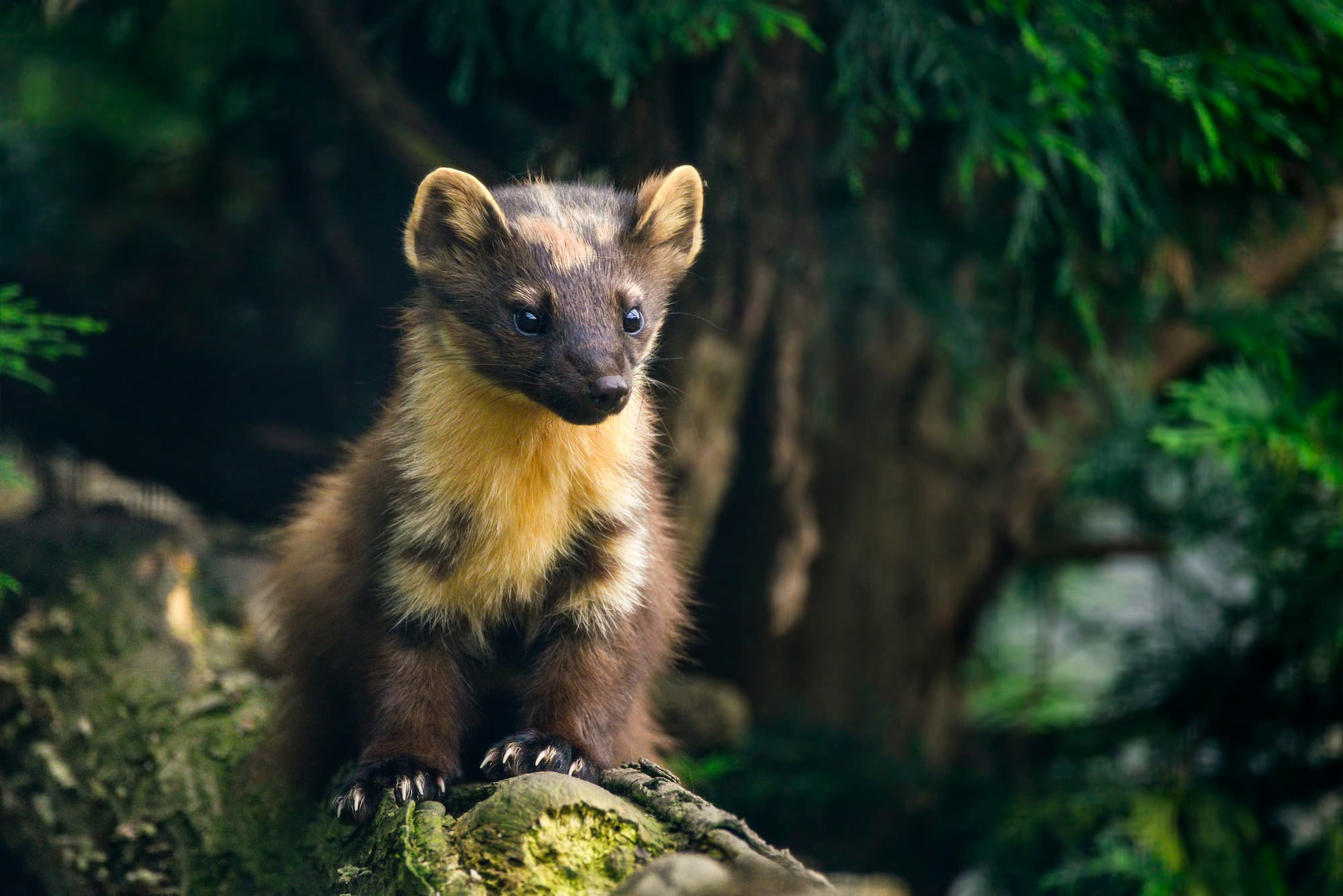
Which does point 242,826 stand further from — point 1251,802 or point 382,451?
point 1251,802

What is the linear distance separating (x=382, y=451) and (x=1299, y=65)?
315 cm

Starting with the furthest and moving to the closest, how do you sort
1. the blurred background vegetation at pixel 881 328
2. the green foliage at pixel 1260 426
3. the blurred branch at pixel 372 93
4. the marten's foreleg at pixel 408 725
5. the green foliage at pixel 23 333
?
1. the blurred branch at pixel 372 93
2. the green foliage at pixel 1260 426
3. the blurred background vegetation at pixel 881 328
4. the green foliage at pixel 23 333
5. the marten's foreleg at pixel 408 725

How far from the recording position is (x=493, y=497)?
280 cm

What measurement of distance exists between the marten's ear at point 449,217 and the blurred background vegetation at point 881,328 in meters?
0.88

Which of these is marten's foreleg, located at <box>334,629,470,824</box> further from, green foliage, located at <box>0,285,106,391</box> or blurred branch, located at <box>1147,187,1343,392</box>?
blurred branch, located at <box>1147,187,1343,392</box>

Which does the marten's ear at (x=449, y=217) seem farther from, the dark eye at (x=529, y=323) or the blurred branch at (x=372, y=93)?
the blurred branch at (x=372, y=93)

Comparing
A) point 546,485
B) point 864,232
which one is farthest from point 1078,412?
point 546,485

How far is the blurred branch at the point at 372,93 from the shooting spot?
4441mm

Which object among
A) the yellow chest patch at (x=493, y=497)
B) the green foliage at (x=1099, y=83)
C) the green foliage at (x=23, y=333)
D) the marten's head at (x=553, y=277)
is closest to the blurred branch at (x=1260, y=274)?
the green foliage at (x=1099, y=83)

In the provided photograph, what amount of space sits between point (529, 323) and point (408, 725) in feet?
3.21

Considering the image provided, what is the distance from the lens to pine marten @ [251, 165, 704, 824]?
270cm

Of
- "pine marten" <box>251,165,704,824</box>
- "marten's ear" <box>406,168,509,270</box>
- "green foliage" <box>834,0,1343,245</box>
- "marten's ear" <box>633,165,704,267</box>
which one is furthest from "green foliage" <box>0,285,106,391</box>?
A: "green foliage" <box>834,0,1343,245</box>

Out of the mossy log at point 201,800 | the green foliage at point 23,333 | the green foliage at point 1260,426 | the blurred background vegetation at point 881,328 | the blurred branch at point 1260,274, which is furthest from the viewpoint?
the blurred branch at point 1260,274

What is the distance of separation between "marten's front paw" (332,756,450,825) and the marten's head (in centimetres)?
87
